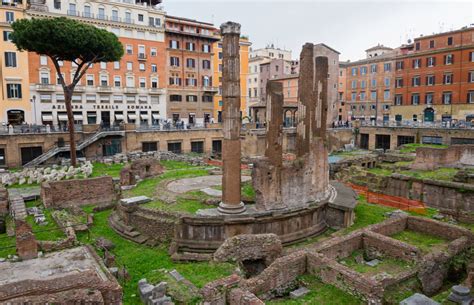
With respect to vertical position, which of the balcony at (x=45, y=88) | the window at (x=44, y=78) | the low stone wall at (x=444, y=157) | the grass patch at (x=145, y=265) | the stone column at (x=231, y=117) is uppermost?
the window at (x=44, y=78)

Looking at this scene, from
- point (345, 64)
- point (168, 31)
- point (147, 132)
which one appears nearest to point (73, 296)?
point (147, 132)

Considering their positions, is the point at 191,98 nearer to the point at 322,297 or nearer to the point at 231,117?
the point at 231,117

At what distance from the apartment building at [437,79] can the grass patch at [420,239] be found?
34359 millimetres

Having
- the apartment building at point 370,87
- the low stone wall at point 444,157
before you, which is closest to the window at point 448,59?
the apartment building at point 370,87

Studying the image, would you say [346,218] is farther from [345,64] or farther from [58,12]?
[345,64]

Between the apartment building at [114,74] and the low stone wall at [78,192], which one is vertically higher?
the apartment building at [114,74]

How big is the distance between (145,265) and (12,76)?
3446cm

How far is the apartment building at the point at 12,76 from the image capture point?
3753 centimetres

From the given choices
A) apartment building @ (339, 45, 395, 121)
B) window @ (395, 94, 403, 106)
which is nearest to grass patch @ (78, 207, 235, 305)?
window @ (395, 94, 403, 106)

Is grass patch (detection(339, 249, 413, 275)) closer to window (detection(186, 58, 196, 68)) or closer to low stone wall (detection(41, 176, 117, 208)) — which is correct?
low stone wall (detection(41, 176, 117, 208))

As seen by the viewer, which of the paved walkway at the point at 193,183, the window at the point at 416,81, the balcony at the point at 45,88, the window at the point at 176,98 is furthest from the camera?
the window at the point at 176,98

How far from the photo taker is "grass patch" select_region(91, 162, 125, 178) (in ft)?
87.0

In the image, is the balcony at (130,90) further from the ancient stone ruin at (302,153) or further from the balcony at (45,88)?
the ancient stone ruin at (302,153)

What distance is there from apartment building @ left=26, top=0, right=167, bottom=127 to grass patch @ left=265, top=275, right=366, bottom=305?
3456 centimetres
